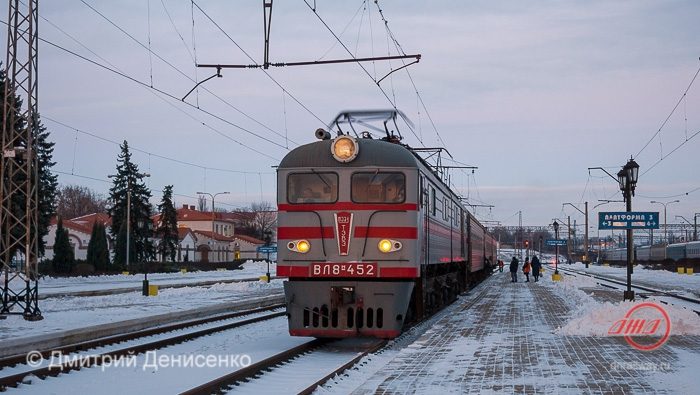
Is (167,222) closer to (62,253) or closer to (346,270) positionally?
(62,253)

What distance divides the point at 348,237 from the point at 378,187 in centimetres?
105

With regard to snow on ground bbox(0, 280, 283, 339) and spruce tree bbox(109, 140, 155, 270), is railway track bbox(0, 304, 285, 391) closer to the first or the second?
snow on ground bbox(0, 280, 283, 339)

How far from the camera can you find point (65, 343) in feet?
45.5

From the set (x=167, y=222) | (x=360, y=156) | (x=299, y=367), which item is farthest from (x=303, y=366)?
(x=167, y=222)

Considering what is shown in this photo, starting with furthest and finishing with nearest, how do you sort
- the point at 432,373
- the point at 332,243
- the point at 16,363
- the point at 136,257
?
the point at 136,257 < the point at 332,243 < the point at 16,363 < the point at 432,373

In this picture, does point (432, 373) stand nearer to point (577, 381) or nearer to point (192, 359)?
point (577, 381)

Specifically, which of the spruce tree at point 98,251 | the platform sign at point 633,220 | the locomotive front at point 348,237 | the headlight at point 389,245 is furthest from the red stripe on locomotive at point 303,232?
the spruce tree at point 98,251

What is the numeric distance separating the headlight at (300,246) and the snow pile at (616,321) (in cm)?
538

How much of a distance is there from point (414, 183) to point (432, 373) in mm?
4206

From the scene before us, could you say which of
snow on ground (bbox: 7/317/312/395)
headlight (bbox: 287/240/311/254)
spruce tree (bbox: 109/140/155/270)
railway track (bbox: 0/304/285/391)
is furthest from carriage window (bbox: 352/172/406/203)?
spruce tree (bbox: 109/140/155/270)

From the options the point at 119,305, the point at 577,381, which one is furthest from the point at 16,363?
the point at 119,305

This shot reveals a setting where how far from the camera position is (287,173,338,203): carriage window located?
44.0ft

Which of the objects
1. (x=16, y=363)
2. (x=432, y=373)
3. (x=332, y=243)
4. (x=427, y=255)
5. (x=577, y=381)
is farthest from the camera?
(x=427, y=255)

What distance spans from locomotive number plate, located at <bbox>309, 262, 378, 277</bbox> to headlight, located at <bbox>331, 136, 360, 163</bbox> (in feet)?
6.14
